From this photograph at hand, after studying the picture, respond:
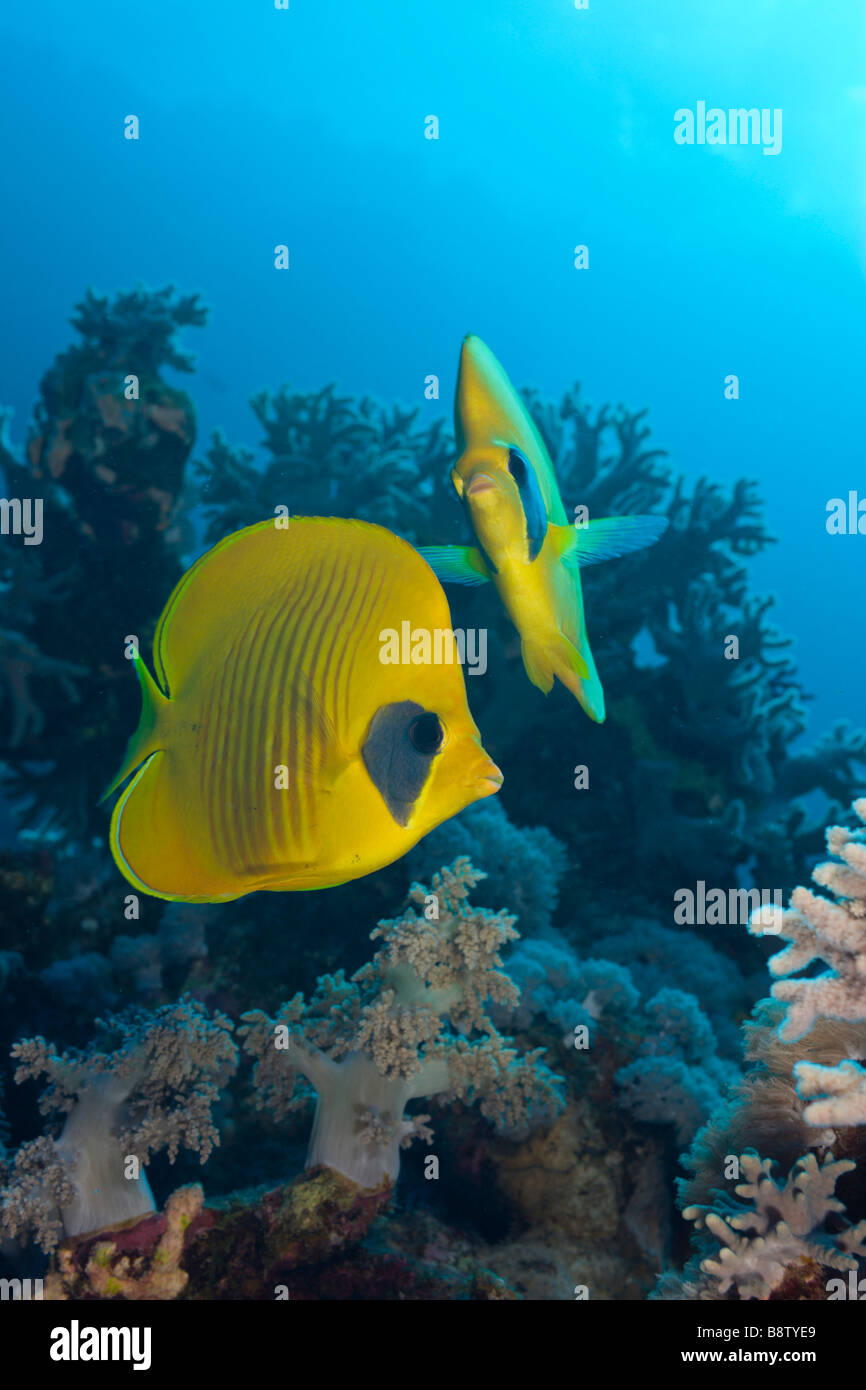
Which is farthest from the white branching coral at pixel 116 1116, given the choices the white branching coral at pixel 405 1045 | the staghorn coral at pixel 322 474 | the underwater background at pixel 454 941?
the staghorn coral at pixel 322 474

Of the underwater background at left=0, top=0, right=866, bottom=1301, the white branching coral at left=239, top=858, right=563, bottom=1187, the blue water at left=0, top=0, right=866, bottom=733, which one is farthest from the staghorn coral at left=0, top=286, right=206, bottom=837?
the blue water at left=0, top=0, right=866, bottom=733

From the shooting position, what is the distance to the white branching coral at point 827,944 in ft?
4.76

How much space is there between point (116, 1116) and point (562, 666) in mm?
1899

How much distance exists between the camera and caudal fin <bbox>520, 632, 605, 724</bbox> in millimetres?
1587

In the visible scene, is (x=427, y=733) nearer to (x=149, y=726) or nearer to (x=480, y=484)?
(x=149, y=726)

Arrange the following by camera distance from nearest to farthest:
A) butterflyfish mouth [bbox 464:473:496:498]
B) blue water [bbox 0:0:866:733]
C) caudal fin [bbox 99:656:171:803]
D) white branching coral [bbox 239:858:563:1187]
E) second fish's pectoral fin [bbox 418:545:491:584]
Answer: caudal fin [bbox 99:656:171:803] → butterflyfish mouth [bbox 464:473:496:498] → second fish's pectoral fin [bbox 418:545:491:584] → white branching coral [bbox 239:858:563:1187] → blue water [bbox 0:0:866:733]

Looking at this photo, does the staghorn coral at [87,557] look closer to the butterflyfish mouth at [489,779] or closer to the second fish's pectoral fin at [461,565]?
the second fish's pectoral fin at [461,565]

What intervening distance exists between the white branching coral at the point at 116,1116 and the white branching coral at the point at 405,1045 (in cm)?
23

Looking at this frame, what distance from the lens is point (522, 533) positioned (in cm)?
142

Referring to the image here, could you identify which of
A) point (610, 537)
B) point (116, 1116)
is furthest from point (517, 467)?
point (116, 1116)

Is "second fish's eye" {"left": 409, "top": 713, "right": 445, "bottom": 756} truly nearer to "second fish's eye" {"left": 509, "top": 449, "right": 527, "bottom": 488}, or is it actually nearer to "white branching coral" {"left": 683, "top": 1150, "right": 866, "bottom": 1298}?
"second fish's eye" {"left": 509, "top": 449, "right": 527, "bottom": 488}

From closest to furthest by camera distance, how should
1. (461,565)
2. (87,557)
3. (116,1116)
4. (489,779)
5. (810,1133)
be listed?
(489,779) → (461,565) → (810,1133) → (116,1116) → (87,557)

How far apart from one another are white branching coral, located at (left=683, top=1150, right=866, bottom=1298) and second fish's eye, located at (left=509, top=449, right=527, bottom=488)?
1584 millimetres
